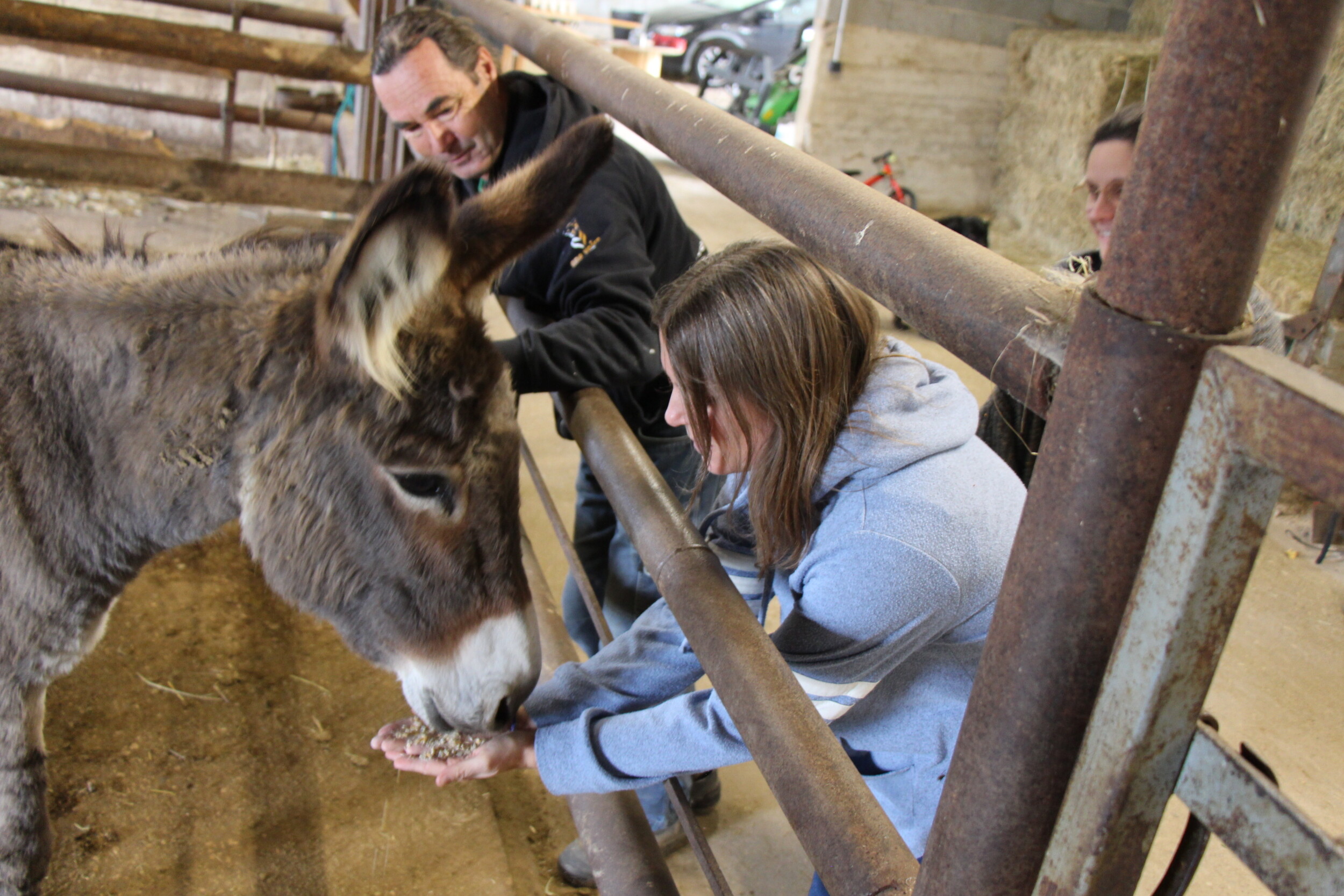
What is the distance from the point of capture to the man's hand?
1.46 m

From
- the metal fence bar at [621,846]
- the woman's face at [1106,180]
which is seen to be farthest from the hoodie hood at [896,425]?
the woman's face at [1106,180]

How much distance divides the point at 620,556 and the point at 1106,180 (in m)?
1.59

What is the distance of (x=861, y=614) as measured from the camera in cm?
111

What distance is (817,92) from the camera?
789cm

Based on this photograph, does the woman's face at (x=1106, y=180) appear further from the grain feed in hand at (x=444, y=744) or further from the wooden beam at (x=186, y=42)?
the wooden beam at (x=186, y=42)

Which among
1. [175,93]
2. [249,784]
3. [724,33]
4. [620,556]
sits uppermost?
[724,33]

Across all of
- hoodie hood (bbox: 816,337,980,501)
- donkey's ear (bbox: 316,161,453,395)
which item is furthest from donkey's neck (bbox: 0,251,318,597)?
hoodie hood (bbox: 816,337,980,501)

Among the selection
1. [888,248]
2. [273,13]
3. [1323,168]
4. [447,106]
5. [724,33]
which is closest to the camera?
[888,248]

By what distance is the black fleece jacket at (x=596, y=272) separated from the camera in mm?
1886

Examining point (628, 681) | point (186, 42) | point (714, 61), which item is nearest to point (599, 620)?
point (628, 681)

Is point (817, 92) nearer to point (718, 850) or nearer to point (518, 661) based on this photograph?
point (718, 850)

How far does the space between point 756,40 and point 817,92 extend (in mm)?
5407

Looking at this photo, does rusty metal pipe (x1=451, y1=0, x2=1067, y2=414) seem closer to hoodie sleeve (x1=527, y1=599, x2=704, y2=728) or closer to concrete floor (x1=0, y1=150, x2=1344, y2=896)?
hoodie sleeve (x1=527, y1=599, x2=704, y2=728)

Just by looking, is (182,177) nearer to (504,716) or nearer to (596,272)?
(596,272)
